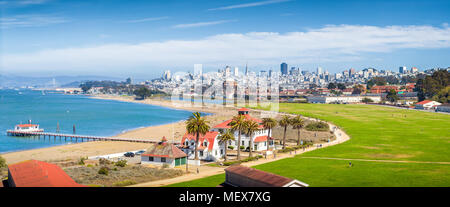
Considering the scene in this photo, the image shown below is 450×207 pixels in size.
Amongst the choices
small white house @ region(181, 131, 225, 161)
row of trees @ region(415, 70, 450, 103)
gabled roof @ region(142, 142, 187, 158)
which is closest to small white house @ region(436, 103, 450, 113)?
row of trees @ region(415, 70, 450, 103)

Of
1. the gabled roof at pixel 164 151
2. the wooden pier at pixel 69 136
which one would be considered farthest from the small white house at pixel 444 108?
the gabled roof at pixel 164 151

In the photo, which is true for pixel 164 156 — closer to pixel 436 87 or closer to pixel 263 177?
pixel 263 177

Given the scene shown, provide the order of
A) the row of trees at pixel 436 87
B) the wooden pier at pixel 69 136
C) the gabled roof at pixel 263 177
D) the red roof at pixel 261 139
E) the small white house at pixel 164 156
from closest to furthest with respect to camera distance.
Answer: the gabled roof at pixel 263 177 < the small white house at pixel 164 156 < the red roof at pixel 261 139 < the wooden pier at pixel 69 136 < the row of trees at pixel 436 87

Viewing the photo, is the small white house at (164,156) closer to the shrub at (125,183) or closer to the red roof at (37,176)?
the shrub at (125,183)

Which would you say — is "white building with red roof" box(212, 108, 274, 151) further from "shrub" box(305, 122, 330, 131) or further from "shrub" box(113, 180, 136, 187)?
"shrub" box(305, 122, 330, 131)

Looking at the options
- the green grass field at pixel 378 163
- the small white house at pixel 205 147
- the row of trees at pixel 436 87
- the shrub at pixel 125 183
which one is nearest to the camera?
the shrub at pixel 125 183

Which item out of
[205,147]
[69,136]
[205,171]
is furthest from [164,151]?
[69,136]
